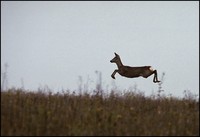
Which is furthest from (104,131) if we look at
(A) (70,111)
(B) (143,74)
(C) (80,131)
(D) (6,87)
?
(B) (143,74)

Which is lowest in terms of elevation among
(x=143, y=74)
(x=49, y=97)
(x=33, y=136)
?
(x=33, y=136)

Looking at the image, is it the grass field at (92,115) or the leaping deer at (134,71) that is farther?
the leaping deer at (134,71)

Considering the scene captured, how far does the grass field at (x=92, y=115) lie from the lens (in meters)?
9.97

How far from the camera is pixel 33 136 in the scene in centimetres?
962

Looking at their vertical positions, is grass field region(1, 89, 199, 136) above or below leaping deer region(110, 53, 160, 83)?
below

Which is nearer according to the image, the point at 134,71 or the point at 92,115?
the point at 92,115

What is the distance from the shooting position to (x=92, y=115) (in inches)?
428

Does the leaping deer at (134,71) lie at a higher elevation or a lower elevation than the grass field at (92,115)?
higher

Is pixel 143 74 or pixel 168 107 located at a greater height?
pixel 143 74

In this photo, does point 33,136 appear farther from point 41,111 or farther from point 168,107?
point 168,107

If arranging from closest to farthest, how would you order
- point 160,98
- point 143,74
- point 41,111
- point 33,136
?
point 33,136
point 41,111
point 160,98
point 143,74

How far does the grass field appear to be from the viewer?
32.7 feet

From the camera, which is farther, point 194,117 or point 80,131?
point 194,117

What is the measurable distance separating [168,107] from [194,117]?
1213 millimetres
